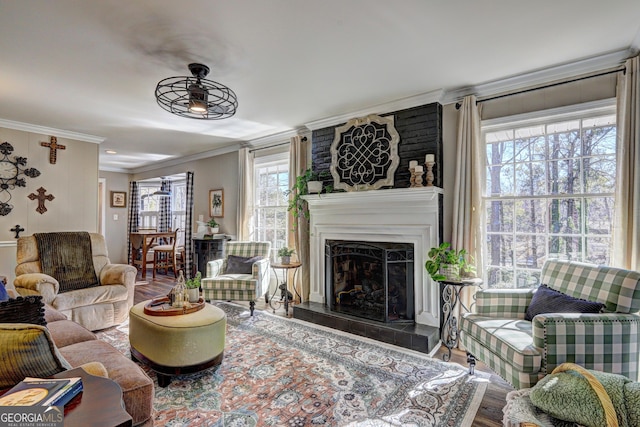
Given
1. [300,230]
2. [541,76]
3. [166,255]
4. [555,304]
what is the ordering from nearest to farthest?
[555,304] < [541,76] < [300,230] < [166,255]

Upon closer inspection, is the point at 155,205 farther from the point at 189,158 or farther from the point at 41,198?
the point at 41,198

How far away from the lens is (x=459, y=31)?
218 centimetres

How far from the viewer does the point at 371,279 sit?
3.68 metres

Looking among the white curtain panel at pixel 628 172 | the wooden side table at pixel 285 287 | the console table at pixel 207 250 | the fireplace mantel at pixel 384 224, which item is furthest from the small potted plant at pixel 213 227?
the white curtain panel at pixel 628 172

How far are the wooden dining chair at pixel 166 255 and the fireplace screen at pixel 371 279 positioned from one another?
419 cm

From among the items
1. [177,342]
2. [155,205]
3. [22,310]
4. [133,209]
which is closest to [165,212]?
[155,205]

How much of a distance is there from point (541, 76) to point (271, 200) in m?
3.66

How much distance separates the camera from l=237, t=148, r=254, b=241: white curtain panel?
5082mm

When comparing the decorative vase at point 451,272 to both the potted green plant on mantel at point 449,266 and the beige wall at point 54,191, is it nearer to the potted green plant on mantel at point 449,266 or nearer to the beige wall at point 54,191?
the potted green plant on mantel at point 449,266

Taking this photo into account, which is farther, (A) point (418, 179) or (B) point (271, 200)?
(B) point (271, 200)

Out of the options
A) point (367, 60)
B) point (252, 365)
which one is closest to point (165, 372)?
point (252, 365)

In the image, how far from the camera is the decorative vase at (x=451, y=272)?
2766 millimetres

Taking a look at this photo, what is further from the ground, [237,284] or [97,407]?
[97,407]

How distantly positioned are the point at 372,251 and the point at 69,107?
12.6 ft
